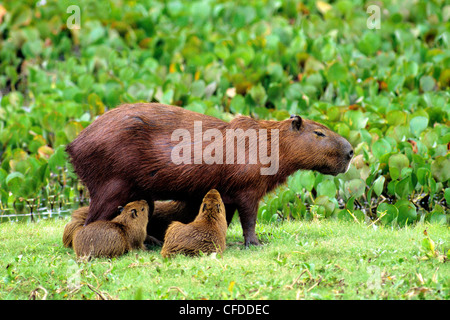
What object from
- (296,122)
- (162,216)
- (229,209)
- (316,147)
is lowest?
Result: (162,216)

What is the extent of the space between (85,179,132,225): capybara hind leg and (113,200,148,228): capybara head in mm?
108

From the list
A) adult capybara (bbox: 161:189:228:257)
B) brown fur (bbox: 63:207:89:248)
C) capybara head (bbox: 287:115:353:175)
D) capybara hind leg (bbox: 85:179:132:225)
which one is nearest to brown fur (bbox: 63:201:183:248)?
brown fur (bbox: 63:207:89:248)

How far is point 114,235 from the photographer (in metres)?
5.91

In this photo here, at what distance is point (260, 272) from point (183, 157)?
59.0 inches

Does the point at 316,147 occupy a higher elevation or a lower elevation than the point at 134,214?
higher

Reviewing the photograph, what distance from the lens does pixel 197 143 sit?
627 cm

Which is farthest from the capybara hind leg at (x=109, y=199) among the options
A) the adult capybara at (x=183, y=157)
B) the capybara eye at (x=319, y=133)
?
the capybara eye at (x=319, y=133)

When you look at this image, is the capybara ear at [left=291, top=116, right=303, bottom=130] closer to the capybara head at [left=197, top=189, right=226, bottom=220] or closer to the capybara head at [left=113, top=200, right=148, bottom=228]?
the capybara head at [left=197, top=189, right=226, bottom=220]

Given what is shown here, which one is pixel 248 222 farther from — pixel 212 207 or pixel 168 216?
pixel 168 216

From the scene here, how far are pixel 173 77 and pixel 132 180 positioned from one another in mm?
5159

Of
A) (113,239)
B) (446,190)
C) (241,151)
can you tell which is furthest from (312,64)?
(113,239)

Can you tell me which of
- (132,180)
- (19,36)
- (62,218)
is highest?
(19,36)

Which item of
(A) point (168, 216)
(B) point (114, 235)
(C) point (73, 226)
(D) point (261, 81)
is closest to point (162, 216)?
(A) point (168, 216)

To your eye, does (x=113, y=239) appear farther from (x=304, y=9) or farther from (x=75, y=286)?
(x=304, y=9)
